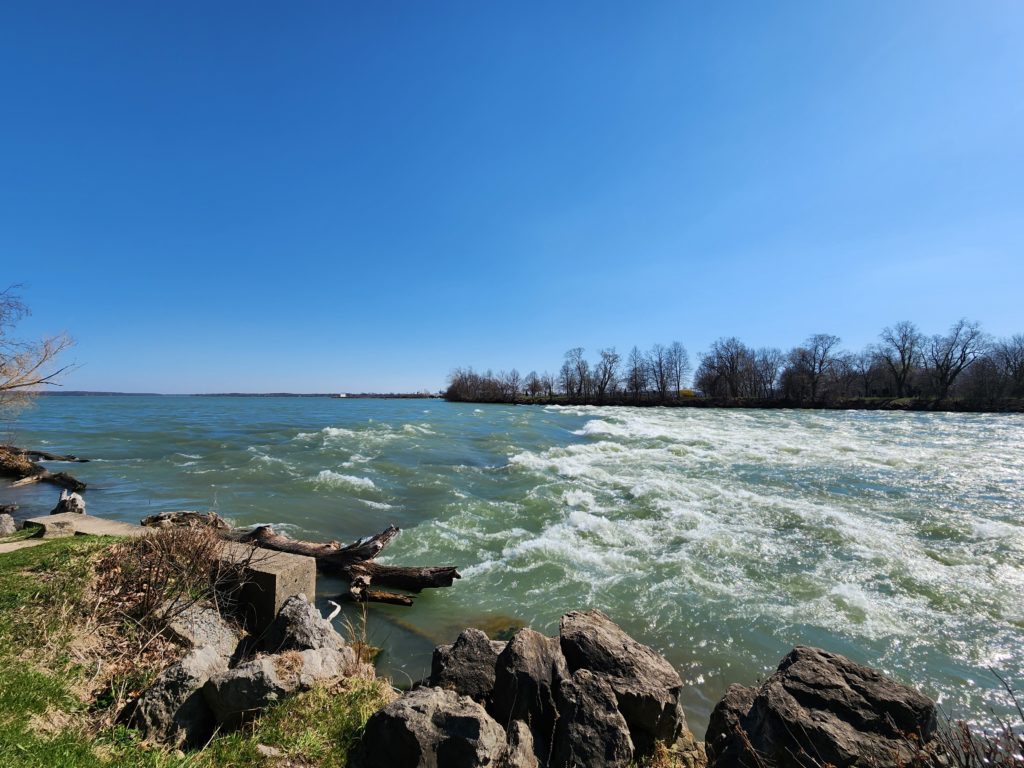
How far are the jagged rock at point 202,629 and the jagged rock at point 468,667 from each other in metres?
2.07

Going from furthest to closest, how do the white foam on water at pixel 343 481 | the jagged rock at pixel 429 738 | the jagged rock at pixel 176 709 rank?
the white foam on water at pixel 343 481 → the jagged rock at pixel 176 709 → the jagged rock at pixel 429 738

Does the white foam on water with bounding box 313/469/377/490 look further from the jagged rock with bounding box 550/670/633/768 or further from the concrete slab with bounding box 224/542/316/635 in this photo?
the jagged rock with bounding box 550/670/633/768

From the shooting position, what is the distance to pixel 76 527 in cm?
700

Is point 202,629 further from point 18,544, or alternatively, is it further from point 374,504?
point 374,504

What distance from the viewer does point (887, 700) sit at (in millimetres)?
3146

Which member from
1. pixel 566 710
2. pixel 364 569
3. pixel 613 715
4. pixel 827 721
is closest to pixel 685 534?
pixel 364 569

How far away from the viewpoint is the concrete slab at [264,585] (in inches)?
190

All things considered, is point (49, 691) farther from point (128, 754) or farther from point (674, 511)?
point (674, 511)

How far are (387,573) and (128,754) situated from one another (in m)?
4.45

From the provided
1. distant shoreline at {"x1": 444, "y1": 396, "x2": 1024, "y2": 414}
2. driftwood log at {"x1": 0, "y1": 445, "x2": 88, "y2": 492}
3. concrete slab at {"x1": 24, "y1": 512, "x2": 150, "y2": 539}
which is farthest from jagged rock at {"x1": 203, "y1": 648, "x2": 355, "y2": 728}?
distant shoreline at {"x1": 444, "y1": 396, "x2": 1024, "y2": 414}

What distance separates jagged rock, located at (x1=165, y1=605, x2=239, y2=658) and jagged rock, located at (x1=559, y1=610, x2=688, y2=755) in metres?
3.33

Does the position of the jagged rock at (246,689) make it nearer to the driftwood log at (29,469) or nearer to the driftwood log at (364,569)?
the driftwood log at (364,569)

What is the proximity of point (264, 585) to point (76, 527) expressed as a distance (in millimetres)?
4686

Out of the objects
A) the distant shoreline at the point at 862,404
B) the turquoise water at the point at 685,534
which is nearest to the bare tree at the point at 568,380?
the distant shoreline at the point at 862,404
